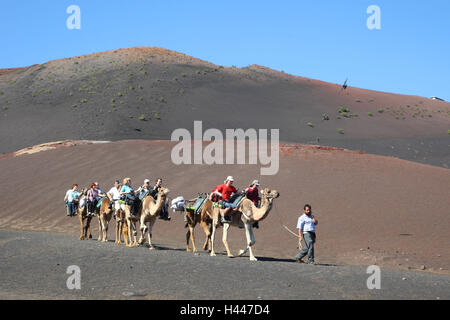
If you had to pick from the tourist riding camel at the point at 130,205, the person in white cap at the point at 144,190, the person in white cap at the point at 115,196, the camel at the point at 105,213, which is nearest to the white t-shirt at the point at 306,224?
the person in white cap at the point at 144,190

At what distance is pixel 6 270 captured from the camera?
14.8 metres

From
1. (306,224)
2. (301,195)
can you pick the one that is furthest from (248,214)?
(301,195)

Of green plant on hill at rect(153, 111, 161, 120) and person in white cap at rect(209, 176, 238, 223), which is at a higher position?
green plant on hill at rect(153, 111, 161, 120)

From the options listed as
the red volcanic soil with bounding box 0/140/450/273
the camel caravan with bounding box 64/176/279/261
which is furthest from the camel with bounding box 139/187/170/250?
the red volcanic soil with bounding box 0/140/450/273

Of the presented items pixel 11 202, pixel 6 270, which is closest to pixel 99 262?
pixel 6 270

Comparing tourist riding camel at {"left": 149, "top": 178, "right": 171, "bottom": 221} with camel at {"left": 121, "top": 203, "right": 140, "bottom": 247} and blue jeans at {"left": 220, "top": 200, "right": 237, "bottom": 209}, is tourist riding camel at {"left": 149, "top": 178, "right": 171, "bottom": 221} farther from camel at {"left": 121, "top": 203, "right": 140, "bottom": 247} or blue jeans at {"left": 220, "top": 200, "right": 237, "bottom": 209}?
blue jeans at {"left": 220, "top": 200, "right": 237, "bottom": 209}

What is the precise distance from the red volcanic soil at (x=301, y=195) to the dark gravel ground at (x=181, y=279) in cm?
577

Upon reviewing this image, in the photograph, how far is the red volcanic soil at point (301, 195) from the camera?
23.4 meters

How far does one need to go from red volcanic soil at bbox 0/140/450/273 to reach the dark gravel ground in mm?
5771

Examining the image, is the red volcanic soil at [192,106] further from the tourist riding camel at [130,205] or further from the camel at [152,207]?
the camel at [152,207]

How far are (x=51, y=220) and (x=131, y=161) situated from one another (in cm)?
973

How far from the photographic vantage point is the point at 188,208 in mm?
20094

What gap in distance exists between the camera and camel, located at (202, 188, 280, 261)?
56.3 feet

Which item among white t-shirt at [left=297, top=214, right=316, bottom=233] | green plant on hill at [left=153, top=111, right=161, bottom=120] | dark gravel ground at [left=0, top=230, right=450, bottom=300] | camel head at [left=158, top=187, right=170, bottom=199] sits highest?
green plant on hill at [left=153, top=111, right=161, bottom=120]
